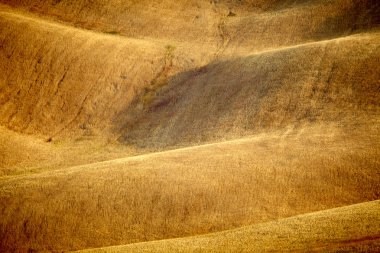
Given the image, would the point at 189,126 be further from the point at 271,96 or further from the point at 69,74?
the point at 69,74

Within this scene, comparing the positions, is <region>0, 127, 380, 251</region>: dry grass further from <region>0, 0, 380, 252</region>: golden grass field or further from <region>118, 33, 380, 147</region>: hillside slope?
<region>118, 33, 380, 147</region>: hillside slope

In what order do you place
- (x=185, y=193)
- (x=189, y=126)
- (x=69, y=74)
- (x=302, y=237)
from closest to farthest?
(x=302, y=237)
(x=185, y=193)
(x=189, y=126)
(x=69, y=74)

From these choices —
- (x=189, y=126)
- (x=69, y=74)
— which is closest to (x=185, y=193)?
(x=189, y=126)

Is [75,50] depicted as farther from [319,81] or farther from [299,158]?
[299,158]

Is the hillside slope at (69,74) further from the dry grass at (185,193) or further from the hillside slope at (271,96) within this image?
the dry grass at (185,193)

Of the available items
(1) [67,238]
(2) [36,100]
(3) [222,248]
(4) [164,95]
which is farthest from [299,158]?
(2) [36,100]

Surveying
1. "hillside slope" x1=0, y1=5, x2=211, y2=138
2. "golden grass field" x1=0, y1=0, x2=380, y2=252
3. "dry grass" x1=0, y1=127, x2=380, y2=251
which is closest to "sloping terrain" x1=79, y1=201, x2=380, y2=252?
"golden grass field" x1=0, y1=0, x2=380, y2=252
